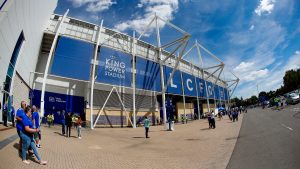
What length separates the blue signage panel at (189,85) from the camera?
48.3 m

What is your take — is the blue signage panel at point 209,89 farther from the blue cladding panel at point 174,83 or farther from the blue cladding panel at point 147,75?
the blue cladding panel at point 147,75

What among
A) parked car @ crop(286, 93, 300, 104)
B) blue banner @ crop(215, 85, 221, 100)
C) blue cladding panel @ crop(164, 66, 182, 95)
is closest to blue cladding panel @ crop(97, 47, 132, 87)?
blue cladding panel @ crop(164, 66, 182, 95)

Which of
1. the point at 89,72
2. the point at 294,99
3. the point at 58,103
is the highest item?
the point at 89,72

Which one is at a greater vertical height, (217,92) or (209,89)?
(209,89)

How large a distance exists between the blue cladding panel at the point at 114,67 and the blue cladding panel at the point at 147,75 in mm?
2152

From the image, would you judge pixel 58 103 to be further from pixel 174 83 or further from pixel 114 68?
pixel 174 83

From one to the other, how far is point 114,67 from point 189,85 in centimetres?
2396

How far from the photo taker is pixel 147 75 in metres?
37.2

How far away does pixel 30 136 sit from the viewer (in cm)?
614

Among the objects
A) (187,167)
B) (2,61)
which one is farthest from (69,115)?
(187,167)

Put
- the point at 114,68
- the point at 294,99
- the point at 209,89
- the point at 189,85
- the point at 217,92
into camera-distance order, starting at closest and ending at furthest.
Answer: the point at 114,68, the point at 294,99, the point at 189,85, the point at 209,89, the point at 217,92

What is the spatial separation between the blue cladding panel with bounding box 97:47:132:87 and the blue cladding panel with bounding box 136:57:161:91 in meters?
2.15

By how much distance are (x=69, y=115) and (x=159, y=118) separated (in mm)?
27692

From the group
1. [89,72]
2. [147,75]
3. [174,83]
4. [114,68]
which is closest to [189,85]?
[174,83]
